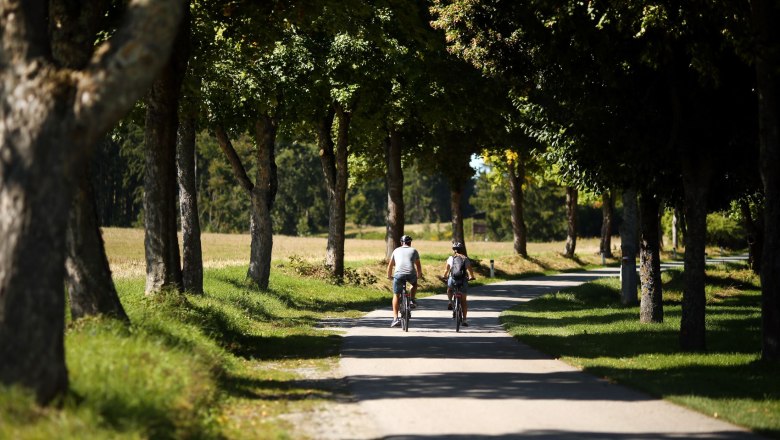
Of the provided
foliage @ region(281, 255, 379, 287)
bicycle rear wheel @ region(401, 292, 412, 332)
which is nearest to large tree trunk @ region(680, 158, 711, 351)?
bicycle rear wheel @ region(401, 292, 412, 332)

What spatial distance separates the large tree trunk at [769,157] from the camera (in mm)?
14500

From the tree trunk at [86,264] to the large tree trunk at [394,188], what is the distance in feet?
86.8

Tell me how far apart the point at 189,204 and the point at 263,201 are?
6.71 meters

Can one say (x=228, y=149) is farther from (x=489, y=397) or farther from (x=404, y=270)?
(x=489, y=397)

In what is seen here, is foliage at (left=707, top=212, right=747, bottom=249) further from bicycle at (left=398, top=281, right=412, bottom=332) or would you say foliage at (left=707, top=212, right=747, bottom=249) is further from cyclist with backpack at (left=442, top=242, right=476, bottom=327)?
bicycle at (left=398, top=281, right=412, bottom=332)

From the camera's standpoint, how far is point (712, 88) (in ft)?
56.2

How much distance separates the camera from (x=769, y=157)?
47.8 feet

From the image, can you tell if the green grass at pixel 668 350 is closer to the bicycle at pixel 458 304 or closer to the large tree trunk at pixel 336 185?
the bicycle at pixel 458 304

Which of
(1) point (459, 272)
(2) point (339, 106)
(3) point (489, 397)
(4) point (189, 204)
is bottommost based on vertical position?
(3) point (489, 397)

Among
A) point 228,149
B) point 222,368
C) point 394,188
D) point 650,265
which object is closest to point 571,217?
point 394,188

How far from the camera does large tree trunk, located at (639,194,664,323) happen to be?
874 inches

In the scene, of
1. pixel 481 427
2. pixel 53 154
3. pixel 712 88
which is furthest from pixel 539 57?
pixel 53 154

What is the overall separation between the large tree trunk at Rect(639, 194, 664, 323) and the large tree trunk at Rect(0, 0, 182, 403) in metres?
15.9

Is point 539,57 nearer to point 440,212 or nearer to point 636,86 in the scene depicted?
point 636,86
